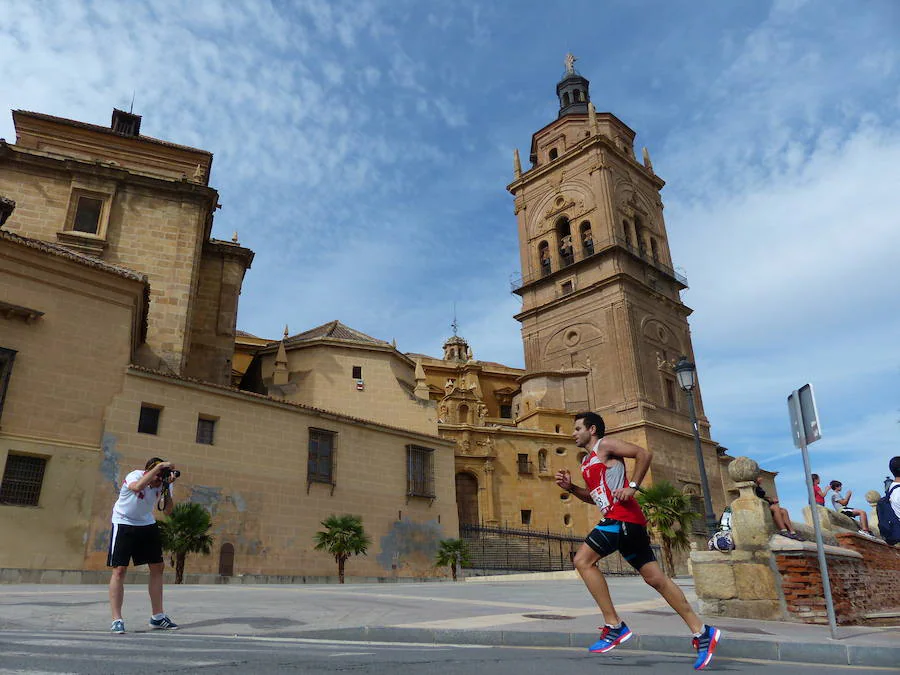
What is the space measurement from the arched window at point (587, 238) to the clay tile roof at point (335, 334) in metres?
17.7

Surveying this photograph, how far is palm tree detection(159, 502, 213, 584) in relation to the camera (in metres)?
A: 14.5

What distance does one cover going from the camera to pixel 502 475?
33.7 m

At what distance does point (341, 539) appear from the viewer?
18547 mm

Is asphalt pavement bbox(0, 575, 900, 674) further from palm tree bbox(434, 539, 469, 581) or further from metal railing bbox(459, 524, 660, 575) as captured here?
metal railing bbox(459, 524, 660, 575)

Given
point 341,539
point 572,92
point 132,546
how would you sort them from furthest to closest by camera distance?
point 572,92 → point 341,539 → point 132,546

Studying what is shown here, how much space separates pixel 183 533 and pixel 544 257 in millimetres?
34576

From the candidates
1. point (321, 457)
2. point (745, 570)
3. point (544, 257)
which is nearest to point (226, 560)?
point (321, 457)

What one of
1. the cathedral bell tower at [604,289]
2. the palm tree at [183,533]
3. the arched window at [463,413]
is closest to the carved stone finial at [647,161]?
the cathedral bell tower at [604,289]

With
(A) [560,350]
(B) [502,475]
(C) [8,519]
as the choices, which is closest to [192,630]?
(C) [8,519]

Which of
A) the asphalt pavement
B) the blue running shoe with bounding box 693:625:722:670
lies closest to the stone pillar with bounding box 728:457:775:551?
the asphalt pavement

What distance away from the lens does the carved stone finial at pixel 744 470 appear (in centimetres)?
815

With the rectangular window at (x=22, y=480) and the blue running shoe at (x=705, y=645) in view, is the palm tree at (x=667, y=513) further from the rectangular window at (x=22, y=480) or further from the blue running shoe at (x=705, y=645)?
the blue running shoe at (x=705, y=645)

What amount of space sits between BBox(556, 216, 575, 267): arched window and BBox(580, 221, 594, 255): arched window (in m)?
0.92

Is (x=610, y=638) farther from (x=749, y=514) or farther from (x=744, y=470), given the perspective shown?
(x=744, y=470)
